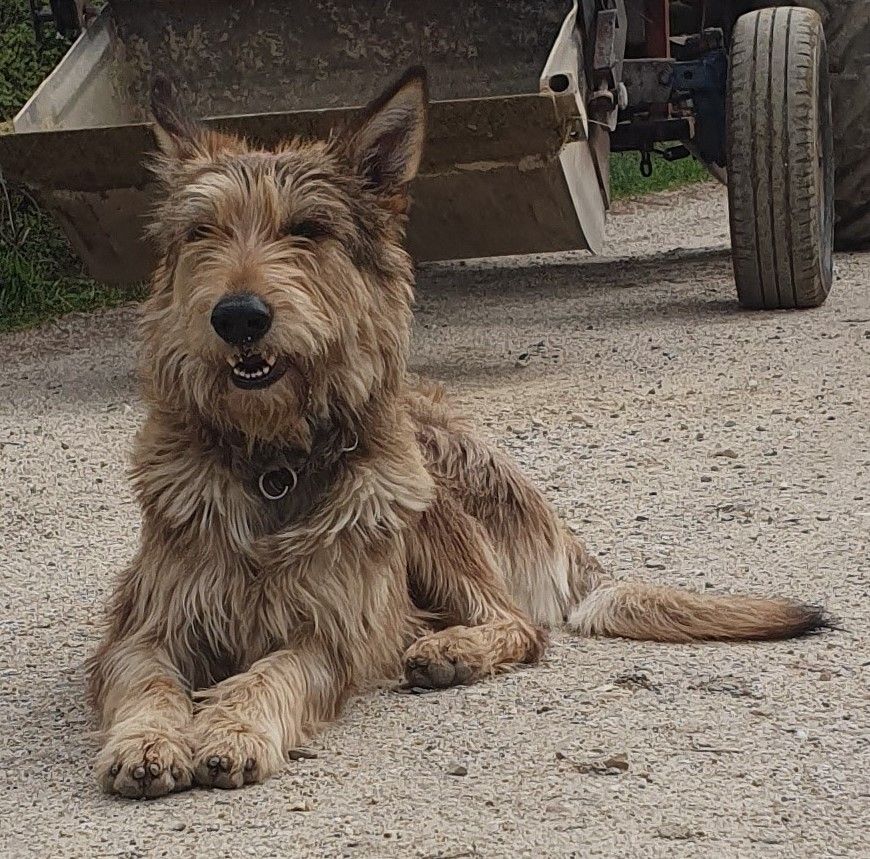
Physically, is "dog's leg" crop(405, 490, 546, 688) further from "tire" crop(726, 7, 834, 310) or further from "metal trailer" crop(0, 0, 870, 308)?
"tire" crop(726, 7, 834, 310)

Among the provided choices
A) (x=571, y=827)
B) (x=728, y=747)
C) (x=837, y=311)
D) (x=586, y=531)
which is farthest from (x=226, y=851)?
(x=837, y=311)

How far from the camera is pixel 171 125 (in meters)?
4.57

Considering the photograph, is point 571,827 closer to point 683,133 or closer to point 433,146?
point 433,146

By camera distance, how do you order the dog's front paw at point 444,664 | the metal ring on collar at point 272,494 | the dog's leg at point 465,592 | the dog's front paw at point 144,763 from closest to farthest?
the dog's front paw at point 144,763
the metal ring on collar at point 272,494
the dog's front paw at point 444,664
the dog's leg at point 465,592

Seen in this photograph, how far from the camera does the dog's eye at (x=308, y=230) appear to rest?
13.9ft

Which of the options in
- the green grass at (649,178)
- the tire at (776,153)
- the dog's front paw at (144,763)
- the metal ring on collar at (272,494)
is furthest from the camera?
the green grass at (649,178)

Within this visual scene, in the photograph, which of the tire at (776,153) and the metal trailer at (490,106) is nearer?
the metal trailer at (490,106)

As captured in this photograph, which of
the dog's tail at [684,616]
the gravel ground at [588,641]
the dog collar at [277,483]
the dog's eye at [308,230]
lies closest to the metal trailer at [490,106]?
the gravel ground at [588,641]

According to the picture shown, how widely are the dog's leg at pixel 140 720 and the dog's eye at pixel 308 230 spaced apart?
1.11 meters

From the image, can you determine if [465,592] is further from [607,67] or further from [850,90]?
[850,90]

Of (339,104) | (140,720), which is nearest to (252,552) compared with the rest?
(140,720)

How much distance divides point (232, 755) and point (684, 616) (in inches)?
60.8

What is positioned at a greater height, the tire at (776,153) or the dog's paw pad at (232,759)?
the tire at (776,153)

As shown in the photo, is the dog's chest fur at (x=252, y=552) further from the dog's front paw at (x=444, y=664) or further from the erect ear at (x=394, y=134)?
the erect ear at (x=394, y=134)
